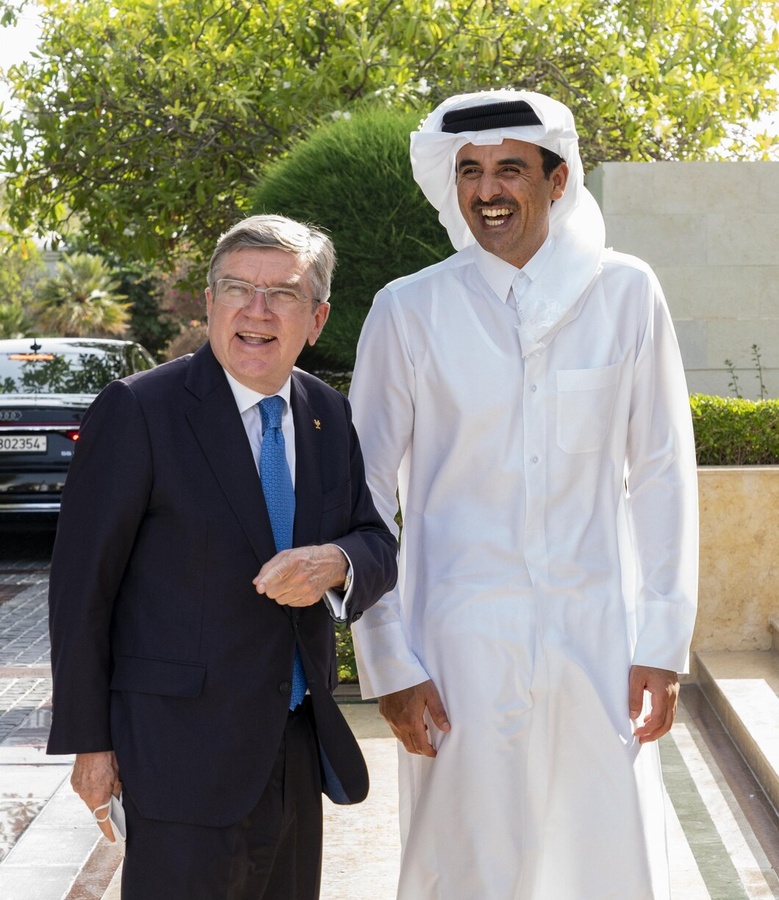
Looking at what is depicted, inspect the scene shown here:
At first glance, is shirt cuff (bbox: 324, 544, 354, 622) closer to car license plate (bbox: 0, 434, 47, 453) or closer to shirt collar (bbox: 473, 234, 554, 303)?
shirt collar (bbox: 473, 234, 554, 303)

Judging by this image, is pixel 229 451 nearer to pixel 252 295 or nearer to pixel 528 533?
pixel 252 295

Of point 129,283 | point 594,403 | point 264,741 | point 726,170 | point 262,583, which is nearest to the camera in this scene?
point 262,583

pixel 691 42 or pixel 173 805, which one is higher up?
pixel 691 42

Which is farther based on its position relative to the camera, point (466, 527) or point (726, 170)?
point (726, 170)

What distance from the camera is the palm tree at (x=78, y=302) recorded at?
41094 mm

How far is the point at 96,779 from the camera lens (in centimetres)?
237

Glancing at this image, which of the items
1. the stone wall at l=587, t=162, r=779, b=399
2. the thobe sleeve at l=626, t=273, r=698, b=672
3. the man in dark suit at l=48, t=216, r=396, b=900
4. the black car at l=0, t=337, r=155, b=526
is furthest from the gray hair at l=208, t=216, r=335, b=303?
the black car at l=0, t=337, r=155, b=526

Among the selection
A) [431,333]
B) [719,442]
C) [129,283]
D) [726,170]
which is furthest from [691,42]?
[129,283]

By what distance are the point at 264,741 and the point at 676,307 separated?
6.67 m

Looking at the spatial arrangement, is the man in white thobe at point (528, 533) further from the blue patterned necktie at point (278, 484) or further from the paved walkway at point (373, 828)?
the paved walkway at point (373, 828)

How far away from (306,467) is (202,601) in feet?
1.14

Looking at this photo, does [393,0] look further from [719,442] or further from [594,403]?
[594,403]

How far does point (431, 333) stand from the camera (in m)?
2.98

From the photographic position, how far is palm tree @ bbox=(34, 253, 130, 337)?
41.1 metres
